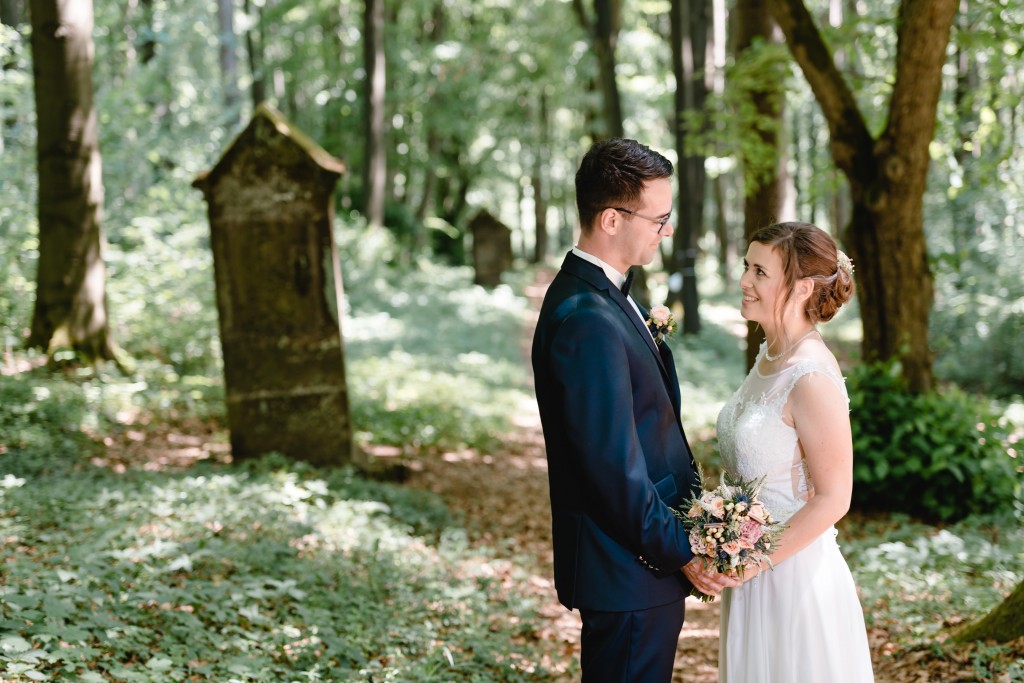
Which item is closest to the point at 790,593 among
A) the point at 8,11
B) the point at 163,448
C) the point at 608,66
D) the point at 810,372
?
the point at 810,372

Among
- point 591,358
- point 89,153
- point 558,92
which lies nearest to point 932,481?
point 591,358

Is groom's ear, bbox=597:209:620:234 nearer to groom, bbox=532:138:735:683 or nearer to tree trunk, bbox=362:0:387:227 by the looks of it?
groom, bbox=532:138:735:683

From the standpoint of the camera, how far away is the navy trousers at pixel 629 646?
8.83 ft

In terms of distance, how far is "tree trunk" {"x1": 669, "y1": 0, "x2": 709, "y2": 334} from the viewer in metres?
16.4

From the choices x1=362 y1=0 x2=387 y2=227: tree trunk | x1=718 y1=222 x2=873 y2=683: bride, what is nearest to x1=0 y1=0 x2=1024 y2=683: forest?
x1=718 y1=222 x2=873 y2=683: bride

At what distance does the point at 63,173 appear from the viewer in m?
9.15

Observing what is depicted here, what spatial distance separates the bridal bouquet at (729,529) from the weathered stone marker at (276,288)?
5920mm

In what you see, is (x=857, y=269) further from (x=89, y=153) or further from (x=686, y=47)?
(x=686, y=47)

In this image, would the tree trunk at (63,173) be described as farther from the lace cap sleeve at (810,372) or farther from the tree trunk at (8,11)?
the lace cap sleeve at (810,372)

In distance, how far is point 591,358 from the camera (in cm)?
257

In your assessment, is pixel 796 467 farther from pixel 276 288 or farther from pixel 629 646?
pixel 276 288

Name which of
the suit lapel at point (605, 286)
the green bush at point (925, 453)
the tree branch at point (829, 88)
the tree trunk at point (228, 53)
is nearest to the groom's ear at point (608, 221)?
the suit lapel at point (605, 286)

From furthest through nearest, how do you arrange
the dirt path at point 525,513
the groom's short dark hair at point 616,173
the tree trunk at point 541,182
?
the tree trunk at point 541,182 < the dirt path at point 525,513 < the groom's short dark hair at point 616,173

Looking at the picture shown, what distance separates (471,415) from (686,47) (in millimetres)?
9473
